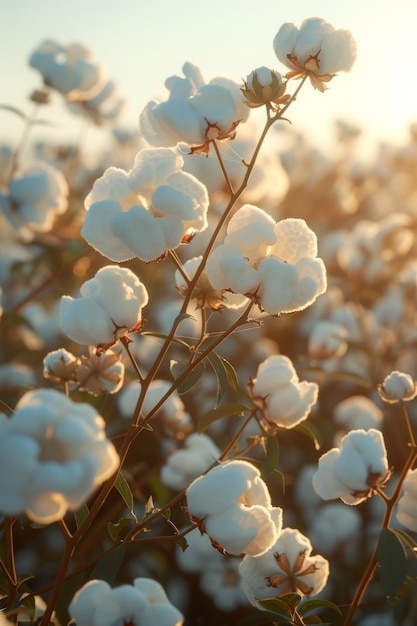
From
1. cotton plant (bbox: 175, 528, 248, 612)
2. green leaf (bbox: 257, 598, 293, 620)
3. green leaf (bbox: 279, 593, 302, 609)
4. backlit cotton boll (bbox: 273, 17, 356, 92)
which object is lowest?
cotton plant (bbox: 175, 528, 248, 612)

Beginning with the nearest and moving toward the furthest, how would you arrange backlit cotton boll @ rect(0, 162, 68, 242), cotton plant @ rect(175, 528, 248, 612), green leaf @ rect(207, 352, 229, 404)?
green leaf @ rect(207, 352, 229, 404) < cotton plant @ rect(175, 528, 248, 612) < backlit cotton boll @ rect(0, 162, 68, 242)

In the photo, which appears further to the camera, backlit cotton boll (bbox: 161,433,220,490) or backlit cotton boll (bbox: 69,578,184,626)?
backlit cotton boll (bbox: 161,433,220,490)

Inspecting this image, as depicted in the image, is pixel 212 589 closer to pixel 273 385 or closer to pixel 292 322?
pixel 273 385

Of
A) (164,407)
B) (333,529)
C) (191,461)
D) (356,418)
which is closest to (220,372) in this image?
(191,461)

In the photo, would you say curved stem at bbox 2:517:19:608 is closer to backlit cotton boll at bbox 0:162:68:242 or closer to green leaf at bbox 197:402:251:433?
green leaf at bbox 197:402:251:433

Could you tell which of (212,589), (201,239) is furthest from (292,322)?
(212,589)

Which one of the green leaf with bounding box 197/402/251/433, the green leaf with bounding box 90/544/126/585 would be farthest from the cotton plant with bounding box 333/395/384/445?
the green leaf with bounding box 90/544/126/585
